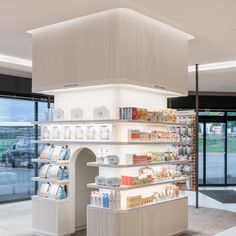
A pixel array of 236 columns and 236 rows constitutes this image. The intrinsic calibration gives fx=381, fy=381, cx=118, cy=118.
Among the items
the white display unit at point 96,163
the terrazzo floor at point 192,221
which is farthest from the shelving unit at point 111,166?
the terrazzo floor at point 192,221

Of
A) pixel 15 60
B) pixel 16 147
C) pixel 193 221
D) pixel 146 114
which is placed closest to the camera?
pixel 146 114

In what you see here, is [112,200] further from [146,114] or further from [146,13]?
[146,13]

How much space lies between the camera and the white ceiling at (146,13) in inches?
154

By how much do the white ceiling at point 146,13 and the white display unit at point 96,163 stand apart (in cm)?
114

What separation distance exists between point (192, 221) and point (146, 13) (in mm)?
4049

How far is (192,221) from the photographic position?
7.15 metres

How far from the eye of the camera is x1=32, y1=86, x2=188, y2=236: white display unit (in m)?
5.24

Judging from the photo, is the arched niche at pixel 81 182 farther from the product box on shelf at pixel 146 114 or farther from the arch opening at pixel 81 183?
the product box on shelf at pixel 146 114

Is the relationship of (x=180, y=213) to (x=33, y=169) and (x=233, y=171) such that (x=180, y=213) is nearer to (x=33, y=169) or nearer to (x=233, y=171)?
(x=33, y=169)

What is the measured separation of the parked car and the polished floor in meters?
1.23

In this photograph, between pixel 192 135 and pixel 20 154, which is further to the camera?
pixel 20 154

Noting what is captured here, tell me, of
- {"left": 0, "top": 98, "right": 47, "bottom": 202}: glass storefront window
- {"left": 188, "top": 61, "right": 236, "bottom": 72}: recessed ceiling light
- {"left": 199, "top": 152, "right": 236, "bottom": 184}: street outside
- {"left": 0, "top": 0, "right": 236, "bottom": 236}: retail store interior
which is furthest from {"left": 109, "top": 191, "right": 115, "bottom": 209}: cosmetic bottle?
{"left": 199, "top": 152, "right": 236, "bottom": 184}: street outside

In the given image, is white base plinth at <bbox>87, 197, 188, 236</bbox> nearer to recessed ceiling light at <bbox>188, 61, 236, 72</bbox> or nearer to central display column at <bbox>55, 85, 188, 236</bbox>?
central display column at <bbox>55, 85, 188, 236</bbox>

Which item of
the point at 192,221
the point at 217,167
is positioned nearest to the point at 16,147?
the point at 192,221
